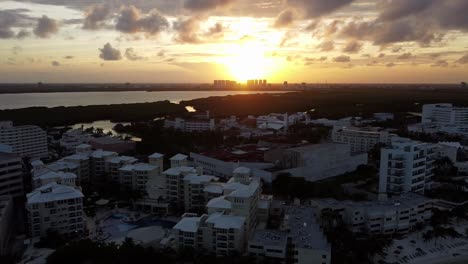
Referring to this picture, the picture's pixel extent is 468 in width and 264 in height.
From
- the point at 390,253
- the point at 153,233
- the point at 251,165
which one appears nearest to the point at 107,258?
the point at 153,233

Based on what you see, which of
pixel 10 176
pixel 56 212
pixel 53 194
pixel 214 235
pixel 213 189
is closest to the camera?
pixel 214 235

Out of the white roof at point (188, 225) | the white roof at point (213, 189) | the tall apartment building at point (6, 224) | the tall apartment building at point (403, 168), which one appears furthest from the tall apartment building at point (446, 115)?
the tall apartment building at point (6, 224)

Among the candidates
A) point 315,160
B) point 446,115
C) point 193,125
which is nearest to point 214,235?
point 315,160

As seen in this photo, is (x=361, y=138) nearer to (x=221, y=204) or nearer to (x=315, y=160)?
(x=315, y=160)

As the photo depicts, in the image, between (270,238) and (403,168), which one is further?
(403,168)

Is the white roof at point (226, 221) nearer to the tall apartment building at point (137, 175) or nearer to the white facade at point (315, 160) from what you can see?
the tall apartment building at point (137, 175)

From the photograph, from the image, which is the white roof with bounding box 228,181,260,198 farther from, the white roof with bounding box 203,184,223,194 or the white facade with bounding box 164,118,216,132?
the white facade with bounding box 164,118,216,132
